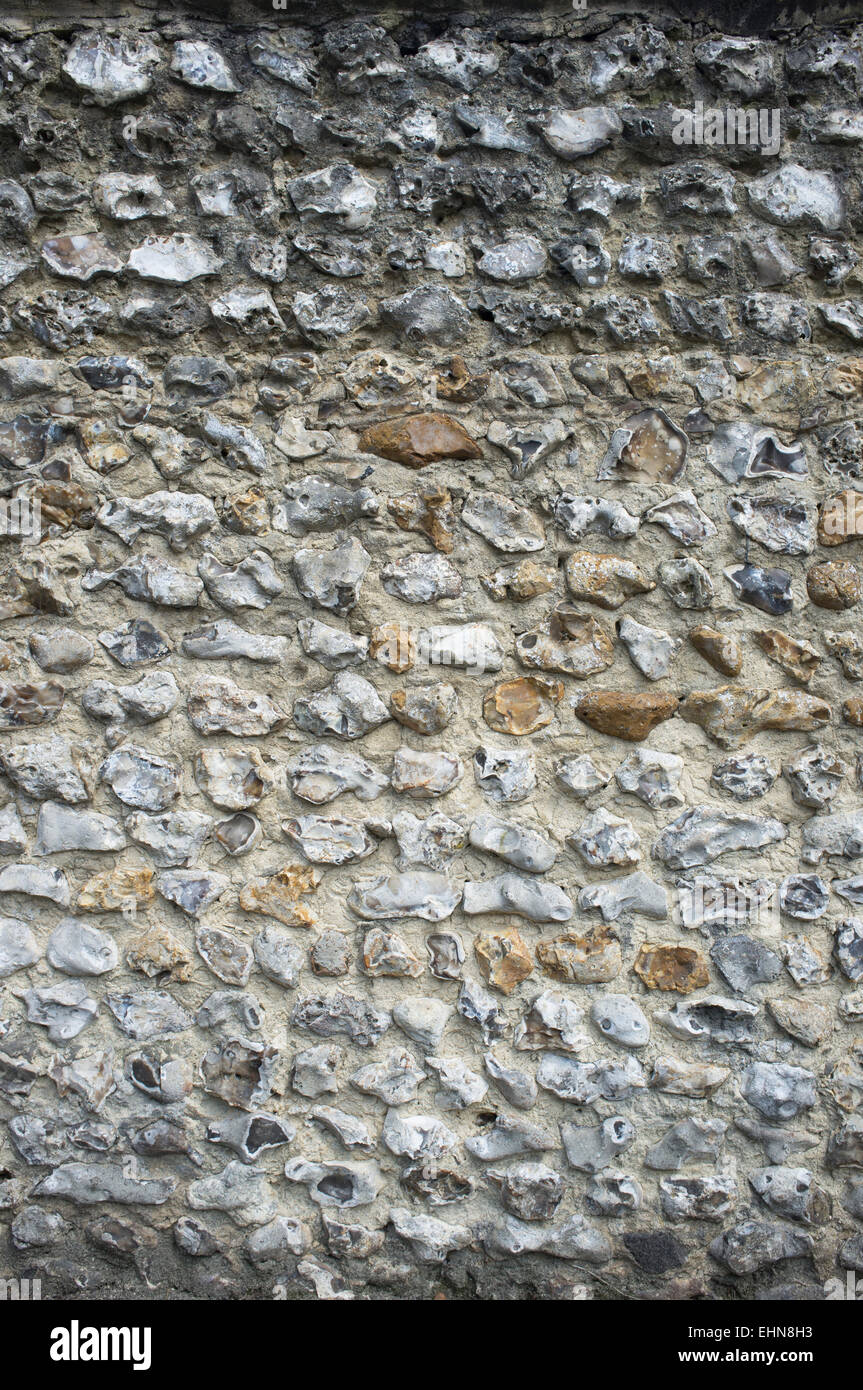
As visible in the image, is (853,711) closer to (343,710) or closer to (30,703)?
(343,710)

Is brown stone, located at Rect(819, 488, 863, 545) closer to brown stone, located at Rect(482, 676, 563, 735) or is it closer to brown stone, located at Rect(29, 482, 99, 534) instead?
brown stone, located at Rect(482, 676, 563, 735)

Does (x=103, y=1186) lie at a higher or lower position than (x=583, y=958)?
lower

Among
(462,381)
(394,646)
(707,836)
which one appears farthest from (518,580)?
(707,836)

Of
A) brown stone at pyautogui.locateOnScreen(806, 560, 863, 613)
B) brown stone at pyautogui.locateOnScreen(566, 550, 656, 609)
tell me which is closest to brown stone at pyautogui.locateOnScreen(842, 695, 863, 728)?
brown stone at pyautogui.locateOnScreen(806, 560, 863, 613)

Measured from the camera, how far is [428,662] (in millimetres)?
2012

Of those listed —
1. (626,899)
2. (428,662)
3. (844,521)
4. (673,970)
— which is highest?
(844,521)

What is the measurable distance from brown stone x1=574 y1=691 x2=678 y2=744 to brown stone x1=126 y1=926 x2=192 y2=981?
0.98 metres

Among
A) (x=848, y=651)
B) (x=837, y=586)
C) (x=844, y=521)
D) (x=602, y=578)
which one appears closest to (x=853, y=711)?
(x=848, y=651)

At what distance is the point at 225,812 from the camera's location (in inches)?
78.4

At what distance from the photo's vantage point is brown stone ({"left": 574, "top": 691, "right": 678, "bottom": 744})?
2.00m

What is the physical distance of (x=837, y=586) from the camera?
79.7 inches

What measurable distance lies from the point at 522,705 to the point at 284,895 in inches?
25.1

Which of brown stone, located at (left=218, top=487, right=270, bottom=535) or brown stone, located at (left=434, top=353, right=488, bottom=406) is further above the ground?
brown stone, located at (left=434, top=353, right=488, bottom=406)

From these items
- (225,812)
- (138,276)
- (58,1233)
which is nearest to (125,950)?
(225,812)
